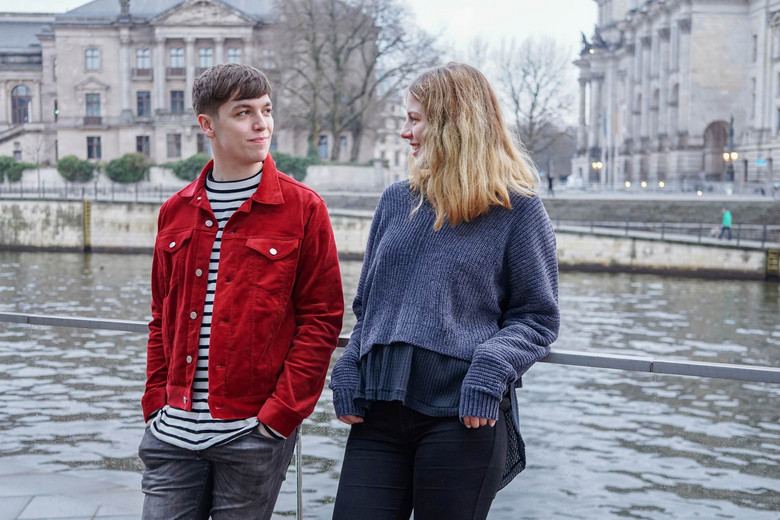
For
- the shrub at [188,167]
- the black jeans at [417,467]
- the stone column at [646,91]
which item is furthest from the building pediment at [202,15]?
the black jeans at [417,467]

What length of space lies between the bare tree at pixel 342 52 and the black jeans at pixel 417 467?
49.4 m

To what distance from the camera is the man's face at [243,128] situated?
117 inches

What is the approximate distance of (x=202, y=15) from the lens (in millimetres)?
67062

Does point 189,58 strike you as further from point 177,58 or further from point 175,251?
point 175,251

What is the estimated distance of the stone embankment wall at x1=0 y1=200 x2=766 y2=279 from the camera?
34156 millimetres

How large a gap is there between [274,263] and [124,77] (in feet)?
225

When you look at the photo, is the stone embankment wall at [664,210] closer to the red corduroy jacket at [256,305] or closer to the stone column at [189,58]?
the stone column at [189,58]

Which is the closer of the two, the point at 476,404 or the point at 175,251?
the point at 476,404

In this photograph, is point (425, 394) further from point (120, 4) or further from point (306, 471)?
point (120, 4)

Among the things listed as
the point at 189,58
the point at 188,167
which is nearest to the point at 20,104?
the point at 189,58

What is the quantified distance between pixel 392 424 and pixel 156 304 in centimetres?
87

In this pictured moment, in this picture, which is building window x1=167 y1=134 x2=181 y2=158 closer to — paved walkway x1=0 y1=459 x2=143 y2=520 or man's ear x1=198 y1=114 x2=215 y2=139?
paved walkway x1=0 y1=459 x2=143 y2=520

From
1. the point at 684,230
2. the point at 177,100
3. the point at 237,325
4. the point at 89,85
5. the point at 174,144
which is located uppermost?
the point at 89,85

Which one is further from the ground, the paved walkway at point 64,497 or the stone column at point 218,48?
the stone column at point 218,48
